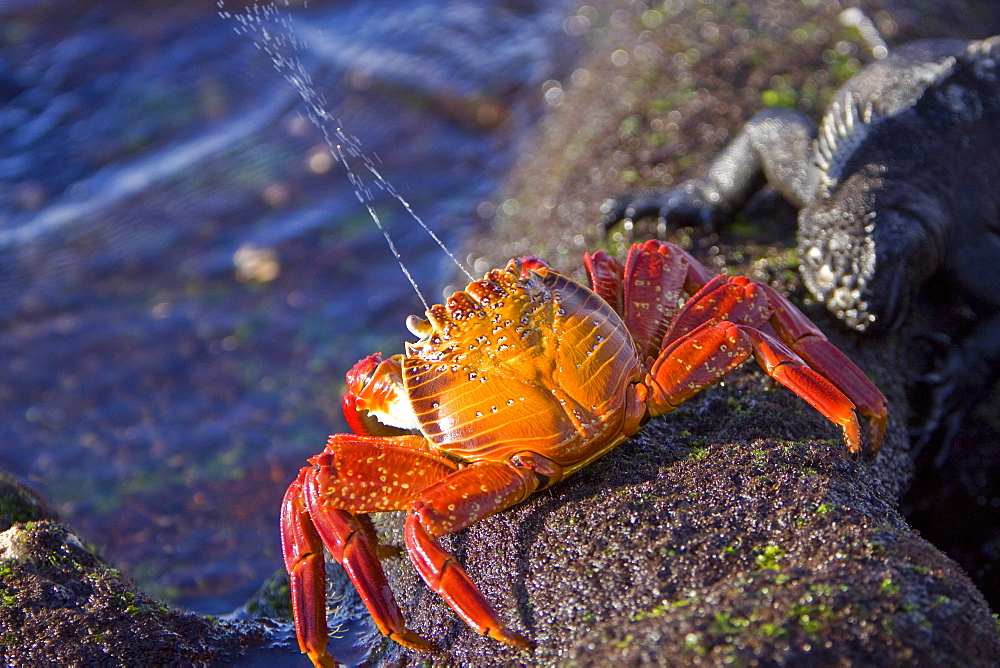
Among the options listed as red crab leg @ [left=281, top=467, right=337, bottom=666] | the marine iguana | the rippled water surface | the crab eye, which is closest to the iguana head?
the marine iguana

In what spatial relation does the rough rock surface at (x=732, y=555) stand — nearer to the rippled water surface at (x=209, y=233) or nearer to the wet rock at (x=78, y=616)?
the wet rock at (x=78, y=616)

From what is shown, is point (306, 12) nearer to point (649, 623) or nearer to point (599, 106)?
point (599, 106)

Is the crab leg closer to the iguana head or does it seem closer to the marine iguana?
the iguana head

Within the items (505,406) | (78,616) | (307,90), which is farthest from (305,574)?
(307,90)

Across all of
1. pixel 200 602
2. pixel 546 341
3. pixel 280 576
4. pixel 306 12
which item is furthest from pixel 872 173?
pixel 306 12

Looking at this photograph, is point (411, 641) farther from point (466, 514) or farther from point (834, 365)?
point (834, 365)

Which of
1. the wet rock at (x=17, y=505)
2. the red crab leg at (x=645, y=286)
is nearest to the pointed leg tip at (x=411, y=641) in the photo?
the red crab leg at (x=645, y=286)
